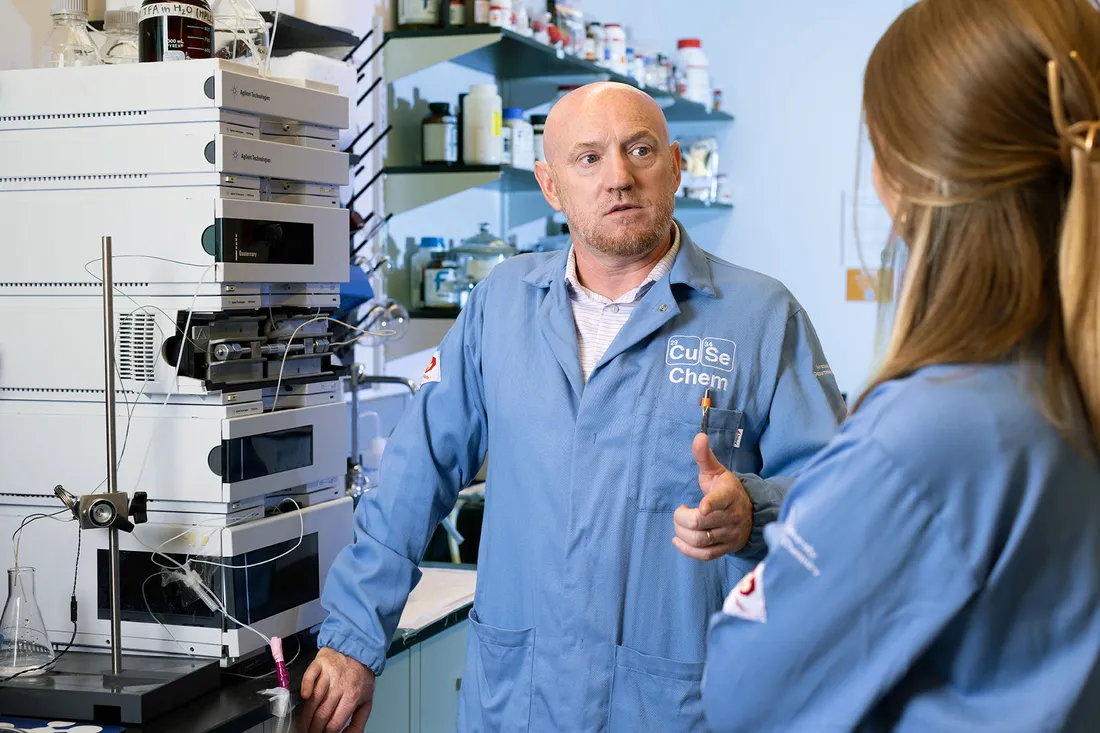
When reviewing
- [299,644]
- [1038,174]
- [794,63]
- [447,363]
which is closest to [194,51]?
[447,363]

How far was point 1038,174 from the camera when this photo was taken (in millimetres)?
800

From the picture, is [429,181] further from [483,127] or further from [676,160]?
[676,160]

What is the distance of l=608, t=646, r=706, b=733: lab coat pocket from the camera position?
1507 millimetres

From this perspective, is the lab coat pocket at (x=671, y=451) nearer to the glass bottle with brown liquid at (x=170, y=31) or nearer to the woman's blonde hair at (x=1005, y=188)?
the woman's blonde hair at (x=1005, y=188)

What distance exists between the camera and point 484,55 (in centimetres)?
327

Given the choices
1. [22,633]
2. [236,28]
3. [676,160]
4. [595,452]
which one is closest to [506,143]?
[236,28]

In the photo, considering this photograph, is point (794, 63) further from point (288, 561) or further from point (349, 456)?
point (288, 561)

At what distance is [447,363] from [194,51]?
62cm

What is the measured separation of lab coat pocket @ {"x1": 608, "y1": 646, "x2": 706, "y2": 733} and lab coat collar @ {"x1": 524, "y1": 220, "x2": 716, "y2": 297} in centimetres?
55

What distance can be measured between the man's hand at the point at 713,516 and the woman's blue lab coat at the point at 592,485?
55 millimetres

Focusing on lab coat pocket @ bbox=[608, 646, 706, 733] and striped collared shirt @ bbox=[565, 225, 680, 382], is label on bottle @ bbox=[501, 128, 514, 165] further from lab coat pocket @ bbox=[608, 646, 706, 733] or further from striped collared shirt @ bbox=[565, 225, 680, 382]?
lab coat pocket @ bbox=[608, 646, 706, 733]

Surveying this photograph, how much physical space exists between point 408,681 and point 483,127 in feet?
5.21

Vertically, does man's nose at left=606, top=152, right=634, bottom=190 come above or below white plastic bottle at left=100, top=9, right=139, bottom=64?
below

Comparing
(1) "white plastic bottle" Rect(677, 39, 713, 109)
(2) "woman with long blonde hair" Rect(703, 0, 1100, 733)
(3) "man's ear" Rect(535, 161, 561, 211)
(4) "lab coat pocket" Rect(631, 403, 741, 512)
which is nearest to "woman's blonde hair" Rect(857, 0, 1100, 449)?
(2) "woman with long blonde hair" Rect(703, 0, 1100, 733)
